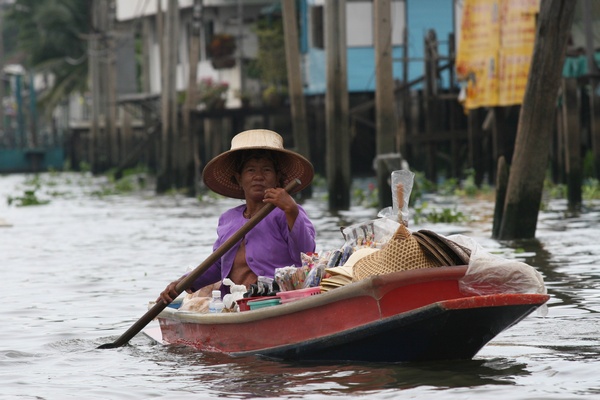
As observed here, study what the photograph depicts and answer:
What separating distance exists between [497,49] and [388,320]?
1652cm

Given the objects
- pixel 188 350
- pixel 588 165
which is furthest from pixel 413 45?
pixel 188 350

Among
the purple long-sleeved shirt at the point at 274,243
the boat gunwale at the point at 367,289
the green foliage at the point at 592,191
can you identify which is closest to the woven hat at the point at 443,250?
the boat gunwale at the point at 367,289

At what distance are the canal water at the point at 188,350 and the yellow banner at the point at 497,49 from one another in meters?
3.63

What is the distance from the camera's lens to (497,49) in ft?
76.5

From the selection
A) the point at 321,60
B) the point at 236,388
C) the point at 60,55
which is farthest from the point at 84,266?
the point at 60,55

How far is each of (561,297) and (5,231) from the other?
38.5 ft

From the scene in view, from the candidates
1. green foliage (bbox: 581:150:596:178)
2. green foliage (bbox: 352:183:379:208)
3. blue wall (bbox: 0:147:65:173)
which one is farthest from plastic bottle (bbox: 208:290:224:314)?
blue wall (bbox: 0:147:65:173)

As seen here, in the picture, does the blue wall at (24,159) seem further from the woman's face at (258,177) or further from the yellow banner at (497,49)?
the woman's face at (258,177)

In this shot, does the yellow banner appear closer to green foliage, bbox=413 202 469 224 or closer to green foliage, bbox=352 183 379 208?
green foliage, bbox=352 183 379 208

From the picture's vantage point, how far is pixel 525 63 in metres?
23.0

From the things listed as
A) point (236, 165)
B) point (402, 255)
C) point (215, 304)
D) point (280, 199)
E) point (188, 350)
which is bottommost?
point (188, 350)

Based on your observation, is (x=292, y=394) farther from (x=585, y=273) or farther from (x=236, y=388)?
(x=585, y=273)

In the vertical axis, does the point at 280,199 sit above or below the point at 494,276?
above

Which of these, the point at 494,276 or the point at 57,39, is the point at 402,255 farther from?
the point at 57,39
